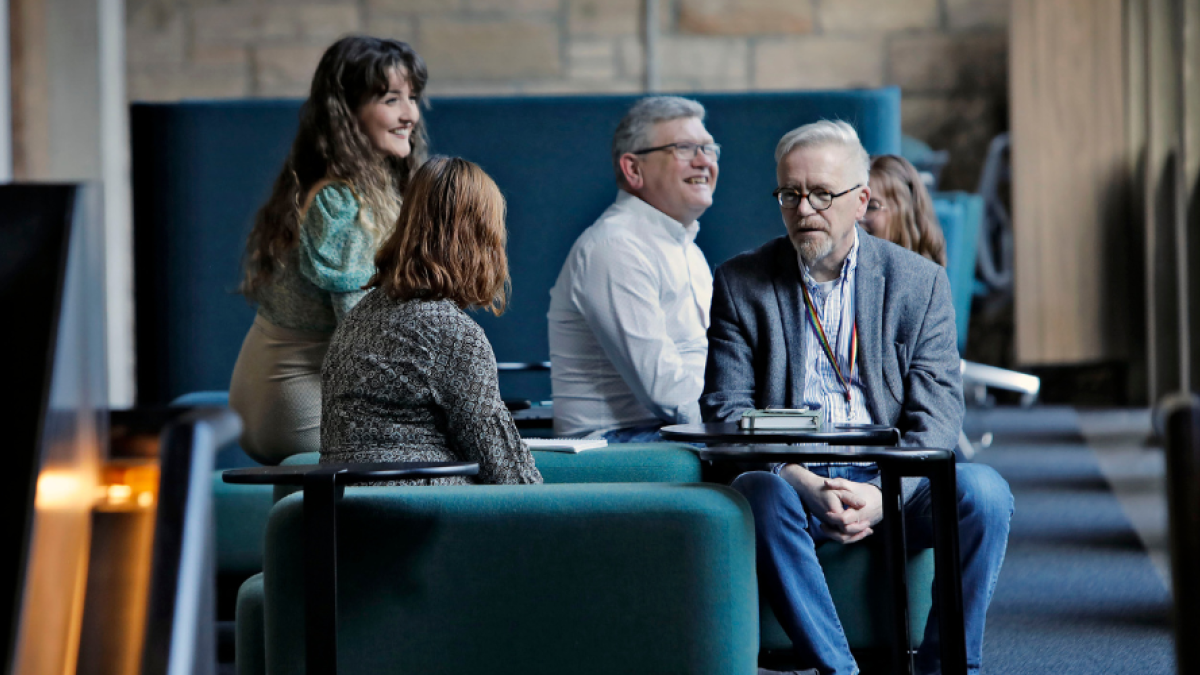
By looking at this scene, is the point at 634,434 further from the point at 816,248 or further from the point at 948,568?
the point at 948,568

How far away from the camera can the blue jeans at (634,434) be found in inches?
115

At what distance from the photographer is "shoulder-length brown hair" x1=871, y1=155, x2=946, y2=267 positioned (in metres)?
3.38

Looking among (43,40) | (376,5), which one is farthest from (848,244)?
(376,5)

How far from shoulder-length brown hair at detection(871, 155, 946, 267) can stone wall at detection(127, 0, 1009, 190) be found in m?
4.33

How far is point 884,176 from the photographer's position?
11.1 ft

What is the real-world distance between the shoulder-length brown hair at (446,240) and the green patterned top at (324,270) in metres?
0.68

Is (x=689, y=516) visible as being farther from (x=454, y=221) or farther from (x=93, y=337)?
(x=93, y=337)

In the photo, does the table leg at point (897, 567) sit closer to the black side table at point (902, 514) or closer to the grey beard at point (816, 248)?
the black side table at point (902, 514)

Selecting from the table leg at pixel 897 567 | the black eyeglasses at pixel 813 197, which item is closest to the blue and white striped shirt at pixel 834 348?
the black eyeglasses at pixel 813 197

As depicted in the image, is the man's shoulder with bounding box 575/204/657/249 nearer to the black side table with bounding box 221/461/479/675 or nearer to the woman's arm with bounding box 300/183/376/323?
the woman's arm with bounding box 300/183/376/323

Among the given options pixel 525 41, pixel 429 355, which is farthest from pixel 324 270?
pixel 525 41

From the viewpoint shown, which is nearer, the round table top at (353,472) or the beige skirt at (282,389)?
the round table top at (353,472)

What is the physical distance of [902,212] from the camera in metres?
3.39

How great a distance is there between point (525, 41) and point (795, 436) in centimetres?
597
